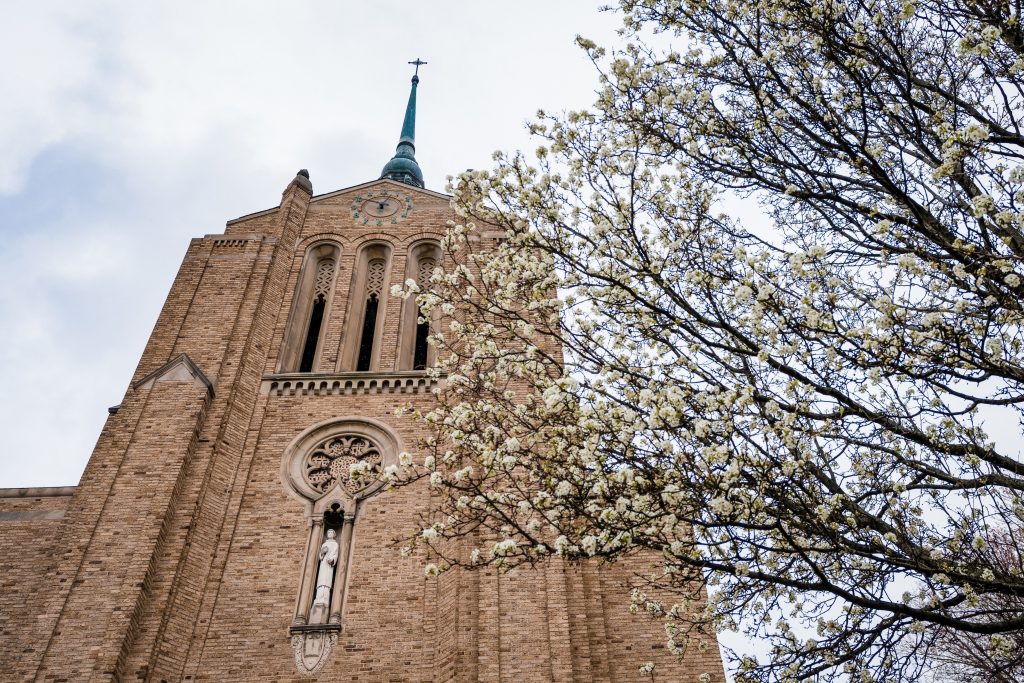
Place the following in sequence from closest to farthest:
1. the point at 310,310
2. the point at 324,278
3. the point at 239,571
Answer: the point at 239,571
the point at 310,310
the point at 324,278

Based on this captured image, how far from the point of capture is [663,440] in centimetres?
700

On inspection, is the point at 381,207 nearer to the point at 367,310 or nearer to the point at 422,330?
the point at 367,310

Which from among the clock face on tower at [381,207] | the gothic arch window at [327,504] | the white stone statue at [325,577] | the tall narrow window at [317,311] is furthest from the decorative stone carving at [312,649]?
the clock face on tower at [381,207]

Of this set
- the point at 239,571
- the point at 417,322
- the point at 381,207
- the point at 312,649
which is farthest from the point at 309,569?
the point at 381,207

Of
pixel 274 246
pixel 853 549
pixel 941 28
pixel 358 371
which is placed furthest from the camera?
Answer: pixel 274 246

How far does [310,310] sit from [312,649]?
27.9 ft

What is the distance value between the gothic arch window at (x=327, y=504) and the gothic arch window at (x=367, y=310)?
6.93 feet

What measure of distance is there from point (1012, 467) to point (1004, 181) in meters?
2.18

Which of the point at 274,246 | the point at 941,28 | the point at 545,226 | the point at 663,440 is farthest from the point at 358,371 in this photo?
the point at 941,28

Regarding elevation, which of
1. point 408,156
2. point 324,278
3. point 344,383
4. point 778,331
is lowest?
point 778,331

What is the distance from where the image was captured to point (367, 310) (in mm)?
19141

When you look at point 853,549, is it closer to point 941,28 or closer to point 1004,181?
point 1004,181

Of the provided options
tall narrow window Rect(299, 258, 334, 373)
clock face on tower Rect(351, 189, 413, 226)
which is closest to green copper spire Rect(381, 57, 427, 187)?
clock face on tower Rect(351, 189, 413, 226)

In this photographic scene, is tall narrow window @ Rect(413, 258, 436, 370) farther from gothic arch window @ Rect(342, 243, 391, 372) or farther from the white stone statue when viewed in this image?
the white stone statue
